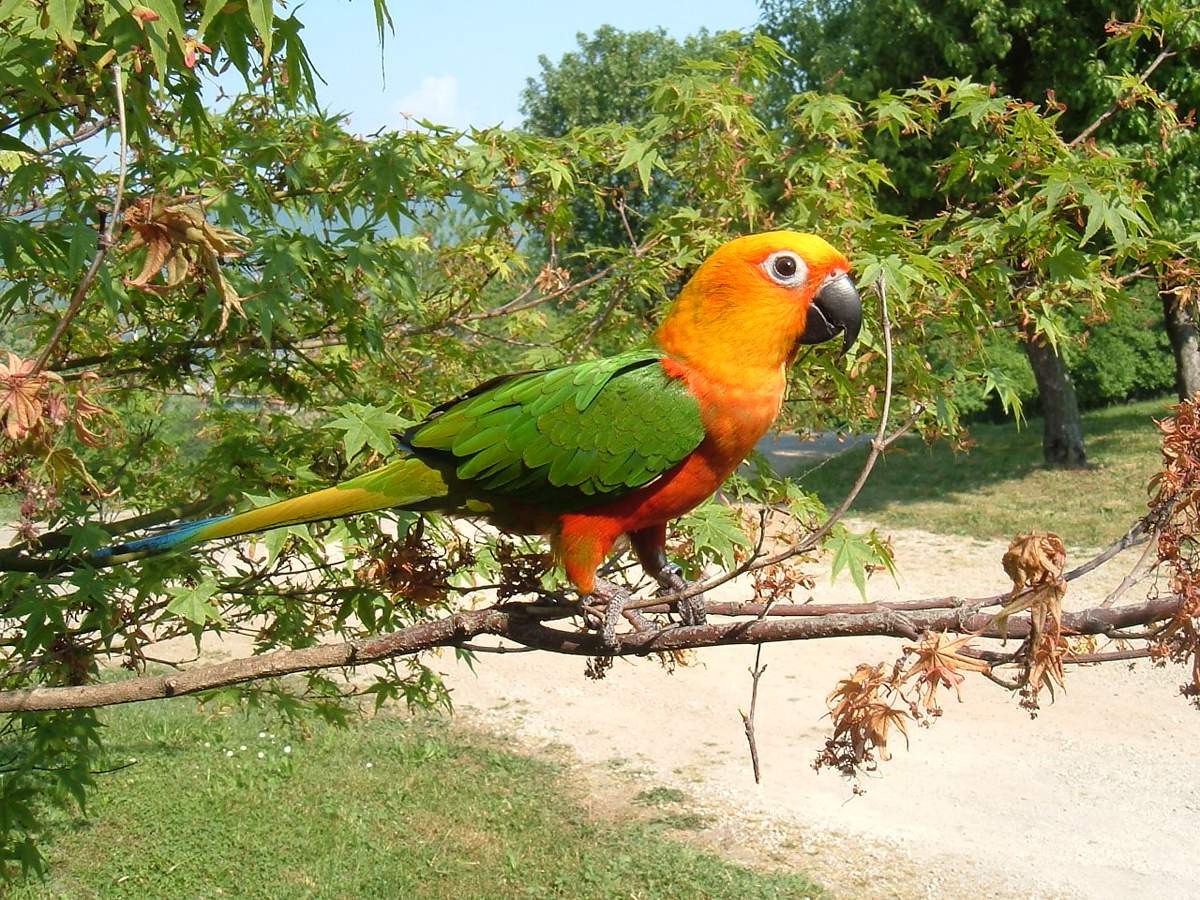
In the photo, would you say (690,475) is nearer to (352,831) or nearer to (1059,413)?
(352,831)

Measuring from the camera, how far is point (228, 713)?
7789 mm

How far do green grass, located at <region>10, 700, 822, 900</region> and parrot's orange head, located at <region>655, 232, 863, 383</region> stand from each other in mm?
3704

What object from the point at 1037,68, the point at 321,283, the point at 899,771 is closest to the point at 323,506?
the point at 321,283

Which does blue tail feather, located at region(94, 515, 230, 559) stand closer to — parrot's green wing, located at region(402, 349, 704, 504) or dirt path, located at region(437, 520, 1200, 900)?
parrot's green wing, located at region(402, 349, 704, 504)

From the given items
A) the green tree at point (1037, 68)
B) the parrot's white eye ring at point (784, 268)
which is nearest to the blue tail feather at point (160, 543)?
the parrot's white eye ring at point (784, 268)

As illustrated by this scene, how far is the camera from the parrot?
7.79 feet

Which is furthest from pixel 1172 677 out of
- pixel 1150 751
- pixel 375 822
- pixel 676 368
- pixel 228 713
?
pixel 228 713

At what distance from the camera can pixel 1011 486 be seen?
→ 15.6m

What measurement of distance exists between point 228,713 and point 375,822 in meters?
2.50

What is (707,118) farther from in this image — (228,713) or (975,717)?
(228,713)

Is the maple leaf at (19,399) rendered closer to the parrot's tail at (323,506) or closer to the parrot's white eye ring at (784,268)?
the parrot's tail at (323,506)

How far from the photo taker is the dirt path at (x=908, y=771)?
531cm

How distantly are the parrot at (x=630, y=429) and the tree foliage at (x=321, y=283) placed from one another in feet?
0.54

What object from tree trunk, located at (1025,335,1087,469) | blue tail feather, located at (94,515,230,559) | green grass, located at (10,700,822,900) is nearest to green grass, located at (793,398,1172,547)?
tree trunk, located at (1025,335,1087,469)
